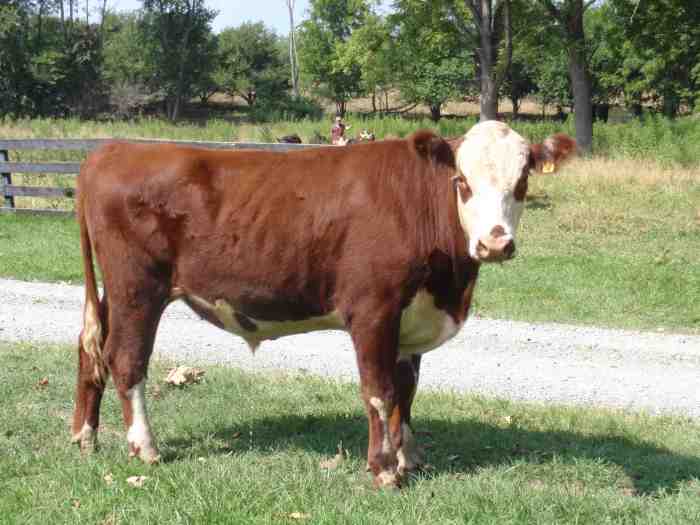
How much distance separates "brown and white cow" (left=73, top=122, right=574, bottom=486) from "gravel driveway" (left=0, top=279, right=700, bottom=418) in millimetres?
2237

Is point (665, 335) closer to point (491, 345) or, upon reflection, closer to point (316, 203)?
point (491, 345)

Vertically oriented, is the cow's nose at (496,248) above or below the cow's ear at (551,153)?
below

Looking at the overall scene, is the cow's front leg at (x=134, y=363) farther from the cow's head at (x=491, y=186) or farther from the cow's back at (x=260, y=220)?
the cow's head at (x=491, y=186)

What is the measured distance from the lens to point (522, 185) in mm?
4285

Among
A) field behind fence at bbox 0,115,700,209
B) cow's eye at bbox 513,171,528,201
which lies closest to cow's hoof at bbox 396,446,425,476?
cow's eye at bbox 513,171,528,201

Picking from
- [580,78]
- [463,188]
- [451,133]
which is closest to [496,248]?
[463,188]

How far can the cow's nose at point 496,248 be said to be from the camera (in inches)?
157

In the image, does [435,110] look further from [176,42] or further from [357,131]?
[357,131]

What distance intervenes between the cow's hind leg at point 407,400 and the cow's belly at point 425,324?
0.88ft

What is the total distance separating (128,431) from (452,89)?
60.2m

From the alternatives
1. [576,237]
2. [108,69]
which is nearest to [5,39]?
[108,69]

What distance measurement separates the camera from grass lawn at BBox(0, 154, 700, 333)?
30.5ft

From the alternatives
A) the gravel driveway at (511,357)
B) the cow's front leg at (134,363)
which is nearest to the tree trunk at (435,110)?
the gravel driveway at (511,357)

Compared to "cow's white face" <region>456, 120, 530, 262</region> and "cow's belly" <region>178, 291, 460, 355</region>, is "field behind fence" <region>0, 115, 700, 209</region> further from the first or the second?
"cow's white face" <region>456, 120, 530, 262</region>
